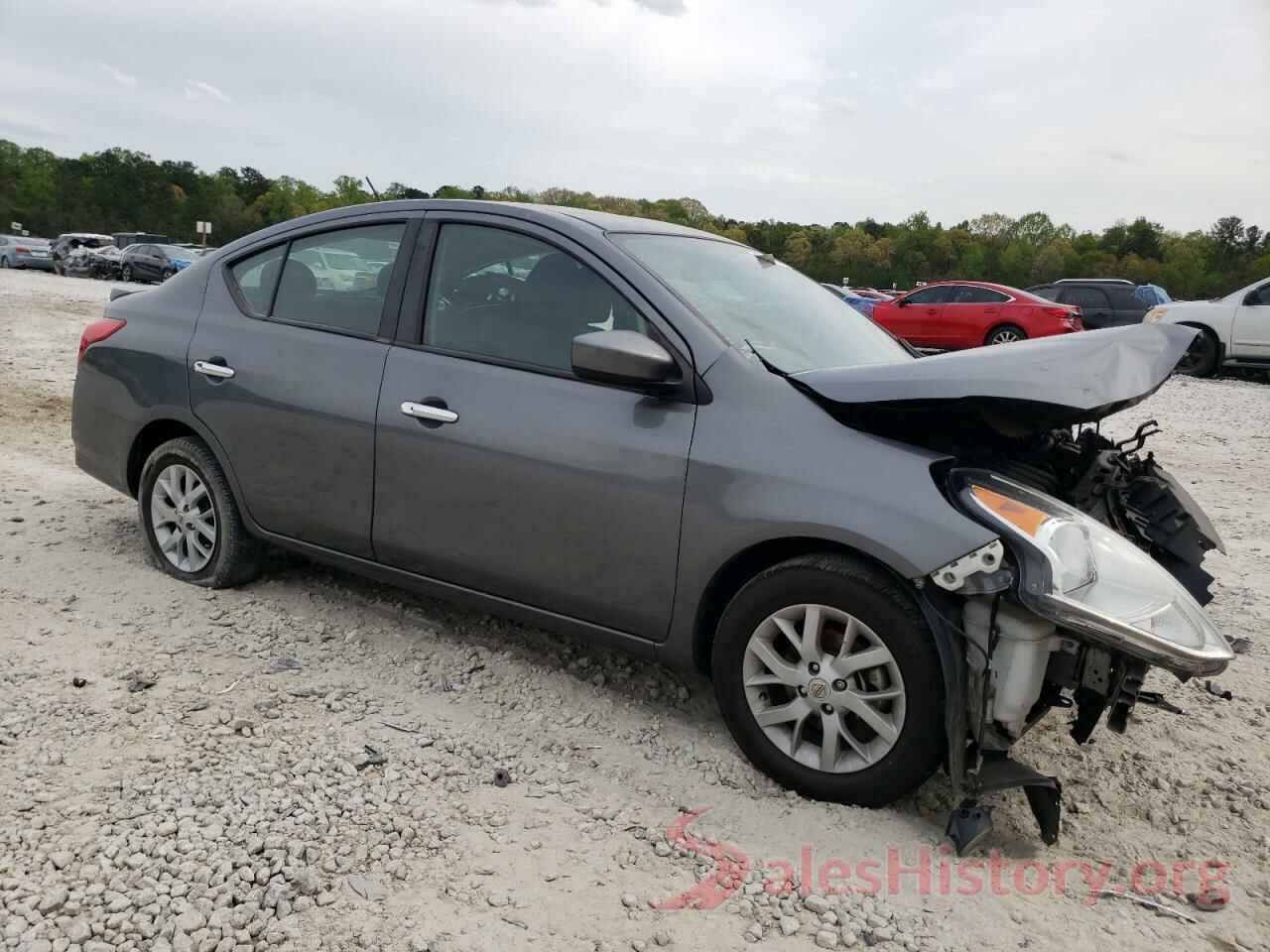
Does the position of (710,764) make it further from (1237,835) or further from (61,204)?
(61,204)

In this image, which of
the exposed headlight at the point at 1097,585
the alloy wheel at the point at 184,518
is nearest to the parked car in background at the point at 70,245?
the alloy wheel at the point at 184,518

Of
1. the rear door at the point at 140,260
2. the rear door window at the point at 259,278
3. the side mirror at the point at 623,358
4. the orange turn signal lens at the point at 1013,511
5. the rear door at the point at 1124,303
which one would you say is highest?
the rear door at the point at 1124,303

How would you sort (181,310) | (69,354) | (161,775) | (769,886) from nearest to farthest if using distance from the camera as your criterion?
(769,886), (161,775), (181,310), (69,354)

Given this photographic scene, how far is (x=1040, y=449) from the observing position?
333 cm

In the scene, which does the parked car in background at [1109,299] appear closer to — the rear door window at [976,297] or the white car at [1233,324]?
the rear door window at [976,297]

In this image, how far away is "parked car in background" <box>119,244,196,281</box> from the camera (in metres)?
32.2

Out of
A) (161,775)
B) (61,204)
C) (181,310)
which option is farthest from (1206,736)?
(61,204)

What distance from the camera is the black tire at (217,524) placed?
14.0 ft

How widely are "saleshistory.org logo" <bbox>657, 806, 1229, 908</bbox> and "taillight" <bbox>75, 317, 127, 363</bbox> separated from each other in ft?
11.6

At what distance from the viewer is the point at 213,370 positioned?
417 cm

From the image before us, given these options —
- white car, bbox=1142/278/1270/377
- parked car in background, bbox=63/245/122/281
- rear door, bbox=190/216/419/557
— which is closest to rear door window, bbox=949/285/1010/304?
white car, bbox=1142/278/1270/377

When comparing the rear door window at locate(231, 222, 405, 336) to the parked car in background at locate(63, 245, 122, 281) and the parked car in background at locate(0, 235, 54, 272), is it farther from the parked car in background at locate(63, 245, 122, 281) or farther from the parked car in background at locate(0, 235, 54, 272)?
the parked car in background at locate(0, 235, 54, 272)

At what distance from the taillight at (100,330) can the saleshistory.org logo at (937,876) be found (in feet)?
11.6

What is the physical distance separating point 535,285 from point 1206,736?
287cm
